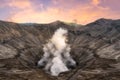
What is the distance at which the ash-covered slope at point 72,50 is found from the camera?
89.1 meters

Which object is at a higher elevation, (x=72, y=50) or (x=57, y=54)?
(x=72, y=50)

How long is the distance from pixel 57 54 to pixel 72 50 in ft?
29.9

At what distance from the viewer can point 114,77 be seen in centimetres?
8144

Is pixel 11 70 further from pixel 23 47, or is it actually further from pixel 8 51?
pixel 23 47

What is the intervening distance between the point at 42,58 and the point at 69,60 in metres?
15.9

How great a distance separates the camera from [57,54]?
148 meters

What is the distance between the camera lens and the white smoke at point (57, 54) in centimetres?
12050

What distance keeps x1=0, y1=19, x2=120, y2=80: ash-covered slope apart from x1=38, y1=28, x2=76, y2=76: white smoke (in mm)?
3423

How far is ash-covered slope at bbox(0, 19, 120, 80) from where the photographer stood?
89125 mm

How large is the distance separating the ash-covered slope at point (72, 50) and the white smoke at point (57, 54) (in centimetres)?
342

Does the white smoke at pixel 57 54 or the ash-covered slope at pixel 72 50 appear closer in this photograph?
the ash-covered slope at pixel 72 50

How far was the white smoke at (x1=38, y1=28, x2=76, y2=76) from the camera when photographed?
395 feet

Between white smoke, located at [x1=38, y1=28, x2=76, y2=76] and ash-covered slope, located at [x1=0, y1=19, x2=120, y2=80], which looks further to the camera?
white smoke, located at [x1=38, y1=28, x2=76, y2=76]

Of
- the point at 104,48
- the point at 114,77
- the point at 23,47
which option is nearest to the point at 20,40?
the point at 23,47
